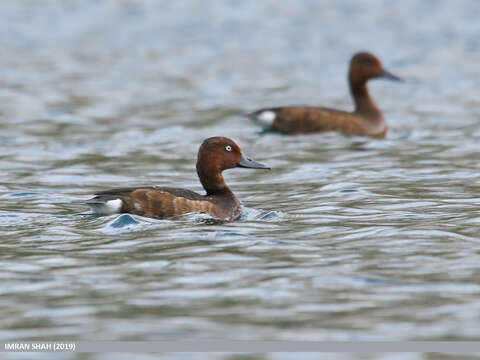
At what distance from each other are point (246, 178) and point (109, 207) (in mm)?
3811

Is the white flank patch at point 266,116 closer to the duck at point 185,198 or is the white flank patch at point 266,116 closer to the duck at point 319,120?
the duck at point 319,120

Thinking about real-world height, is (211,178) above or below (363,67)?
below

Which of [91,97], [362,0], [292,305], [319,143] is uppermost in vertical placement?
[362,0]

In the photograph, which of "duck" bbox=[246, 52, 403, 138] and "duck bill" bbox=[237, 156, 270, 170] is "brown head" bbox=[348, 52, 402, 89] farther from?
"duck bill" bbox=[237, 156, 270, 170]

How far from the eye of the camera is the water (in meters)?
7.13

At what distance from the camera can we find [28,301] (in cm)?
739

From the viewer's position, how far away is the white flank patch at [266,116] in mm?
16625

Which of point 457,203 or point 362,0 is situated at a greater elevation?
point 362,0

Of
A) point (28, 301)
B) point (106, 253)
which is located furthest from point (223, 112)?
point (28, 301)

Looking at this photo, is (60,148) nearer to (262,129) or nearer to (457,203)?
Result: (262,129)

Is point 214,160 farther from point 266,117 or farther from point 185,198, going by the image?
point 266,117

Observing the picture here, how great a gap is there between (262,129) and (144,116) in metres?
2.44

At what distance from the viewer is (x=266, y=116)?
16656mm

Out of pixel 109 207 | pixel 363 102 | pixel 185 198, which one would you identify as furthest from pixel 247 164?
pixel 363 102
